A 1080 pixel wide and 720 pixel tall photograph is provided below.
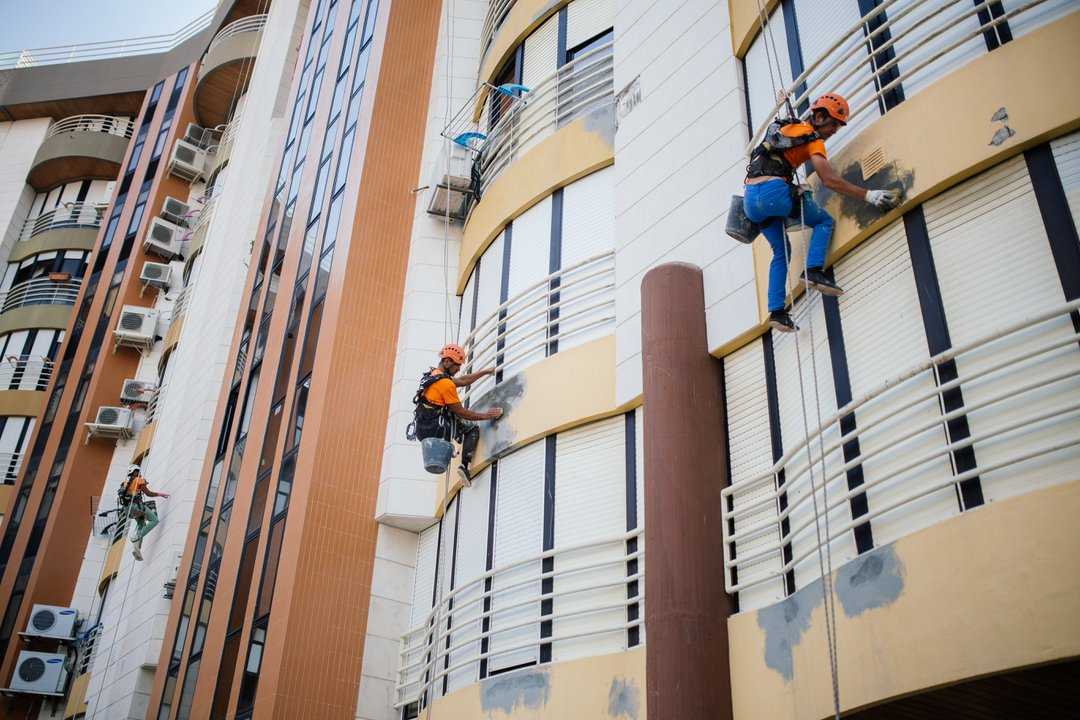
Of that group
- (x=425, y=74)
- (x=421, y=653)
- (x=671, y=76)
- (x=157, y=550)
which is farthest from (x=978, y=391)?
(x=157, y=550)

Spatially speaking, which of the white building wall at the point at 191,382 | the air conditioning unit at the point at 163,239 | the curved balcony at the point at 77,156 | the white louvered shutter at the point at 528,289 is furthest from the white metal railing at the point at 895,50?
the curved balcony at the point at 77,156

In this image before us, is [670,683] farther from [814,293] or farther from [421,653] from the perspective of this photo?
[421,653]

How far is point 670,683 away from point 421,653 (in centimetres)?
557

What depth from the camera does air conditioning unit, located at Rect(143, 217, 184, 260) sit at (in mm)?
32156

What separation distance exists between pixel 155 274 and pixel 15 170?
38.8ft

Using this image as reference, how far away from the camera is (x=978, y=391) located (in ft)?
24.5

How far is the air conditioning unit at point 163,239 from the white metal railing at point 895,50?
2573 cm

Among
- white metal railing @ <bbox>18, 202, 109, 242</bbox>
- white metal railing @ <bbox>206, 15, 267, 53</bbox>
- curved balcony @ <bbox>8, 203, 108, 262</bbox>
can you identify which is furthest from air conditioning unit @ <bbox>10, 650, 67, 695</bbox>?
white metal railing @ <bbox>206, 15, 267, 53</bbox>

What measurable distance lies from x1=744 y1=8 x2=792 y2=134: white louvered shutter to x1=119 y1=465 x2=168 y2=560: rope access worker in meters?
16.0

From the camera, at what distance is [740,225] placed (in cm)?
977

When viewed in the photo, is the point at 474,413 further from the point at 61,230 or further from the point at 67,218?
the point at 67,218

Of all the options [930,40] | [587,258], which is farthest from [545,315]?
[930,40]

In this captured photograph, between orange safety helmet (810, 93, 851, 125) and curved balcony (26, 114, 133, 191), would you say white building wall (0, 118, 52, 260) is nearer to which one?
curved balcony (26, 114, 133, 191)

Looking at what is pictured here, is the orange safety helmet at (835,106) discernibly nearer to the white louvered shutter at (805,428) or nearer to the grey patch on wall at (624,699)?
the white louvered shutter at (805,428)
